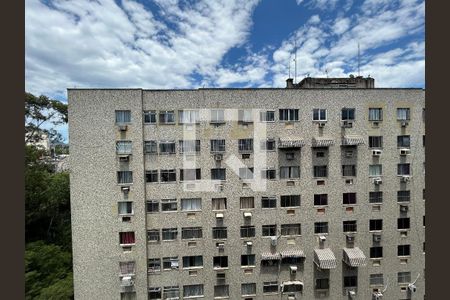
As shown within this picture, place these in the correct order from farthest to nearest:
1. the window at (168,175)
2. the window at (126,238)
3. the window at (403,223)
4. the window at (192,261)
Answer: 1. the window at (403,223)
2. the window at (192,261)
3. the window at (168,175)
4. the window at (126,238)

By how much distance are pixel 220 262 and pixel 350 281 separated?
10169mm

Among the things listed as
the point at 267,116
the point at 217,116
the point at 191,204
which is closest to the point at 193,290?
the point at 191,204

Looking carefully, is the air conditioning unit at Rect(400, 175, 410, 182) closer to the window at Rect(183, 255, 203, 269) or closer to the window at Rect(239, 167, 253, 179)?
the window at Rect(239, 167, 253, 179)

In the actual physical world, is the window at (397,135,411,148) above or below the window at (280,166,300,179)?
above

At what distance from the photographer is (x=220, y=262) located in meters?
16.2

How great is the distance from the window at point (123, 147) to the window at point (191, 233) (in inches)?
274

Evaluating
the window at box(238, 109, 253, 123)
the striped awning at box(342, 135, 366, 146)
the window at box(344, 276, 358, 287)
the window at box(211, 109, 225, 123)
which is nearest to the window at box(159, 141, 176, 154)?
the window at box(211, 109, 225, 123)

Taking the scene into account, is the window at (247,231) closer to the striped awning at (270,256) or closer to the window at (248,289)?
the striped awning at (270,256)

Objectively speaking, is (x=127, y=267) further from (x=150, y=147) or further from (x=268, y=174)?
(x=268, y=174)

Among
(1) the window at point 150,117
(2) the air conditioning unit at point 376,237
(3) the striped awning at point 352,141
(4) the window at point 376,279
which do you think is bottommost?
(4) the window at point 376,279

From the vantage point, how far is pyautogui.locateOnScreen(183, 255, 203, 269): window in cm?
1612

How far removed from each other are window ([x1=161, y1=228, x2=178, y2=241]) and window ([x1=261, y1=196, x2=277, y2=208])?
6743 mm

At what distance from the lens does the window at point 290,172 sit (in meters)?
16.3

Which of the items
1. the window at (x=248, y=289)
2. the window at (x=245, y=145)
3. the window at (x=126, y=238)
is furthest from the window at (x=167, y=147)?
the window at (x=248, y=289)
